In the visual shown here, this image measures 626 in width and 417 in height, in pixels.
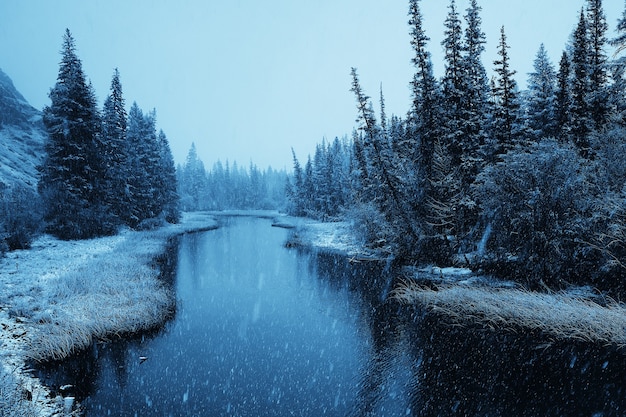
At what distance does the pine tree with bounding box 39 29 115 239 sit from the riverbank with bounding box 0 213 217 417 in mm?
3768

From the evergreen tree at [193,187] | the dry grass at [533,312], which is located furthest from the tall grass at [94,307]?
the evergreen tree at [193,187]

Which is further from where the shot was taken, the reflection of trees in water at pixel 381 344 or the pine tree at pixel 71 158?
the pine tree at pixel 71 158

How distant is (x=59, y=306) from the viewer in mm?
14633

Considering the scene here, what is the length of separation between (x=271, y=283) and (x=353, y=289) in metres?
5.37

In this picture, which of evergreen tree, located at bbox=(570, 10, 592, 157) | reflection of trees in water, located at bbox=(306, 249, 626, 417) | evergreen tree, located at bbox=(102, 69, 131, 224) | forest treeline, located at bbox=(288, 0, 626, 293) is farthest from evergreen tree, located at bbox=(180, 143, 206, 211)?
reflection of trees in water, located at bbox=(306, 249, 626, 417)

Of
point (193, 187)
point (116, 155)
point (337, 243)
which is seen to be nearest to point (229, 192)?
point (193, 187)

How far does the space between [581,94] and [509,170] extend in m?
15.6

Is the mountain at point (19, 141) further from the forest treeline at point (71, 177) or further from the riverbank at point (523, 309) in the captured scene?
the riverbank at point (523, 309)

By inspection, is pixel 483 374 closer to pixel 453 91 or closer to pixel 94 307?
pixel 94 307

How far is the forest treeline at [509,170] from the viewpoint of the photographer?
1836 cm

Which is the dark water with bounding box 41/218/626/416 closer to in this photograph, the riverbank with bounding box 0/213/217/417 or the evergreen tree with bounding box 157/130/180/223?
the riverbank with bounding box 0/213/217/417

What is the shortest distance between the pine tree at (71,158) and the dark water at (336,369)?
56.7ft

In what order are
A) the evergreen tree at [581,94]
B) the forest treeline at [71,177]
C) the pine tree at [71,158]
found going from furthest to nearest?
the pine tree at [71,158] → the evergreen tree at [581,94] → the forest treeline at [71,177]

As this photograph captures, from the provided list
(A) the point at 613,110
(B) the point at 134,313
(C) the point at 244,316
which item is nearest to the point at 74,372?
(B) the point at 134,313
